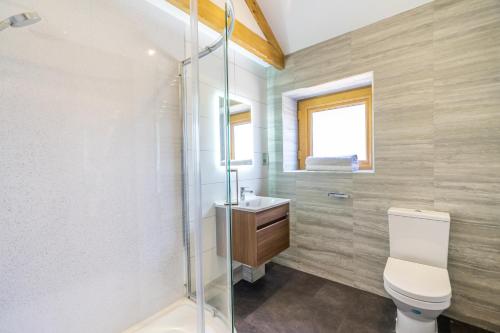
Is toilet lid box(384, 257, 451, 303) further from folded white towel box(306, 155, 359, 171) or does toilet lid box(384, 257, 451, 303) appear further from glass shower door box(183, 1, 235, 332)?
glass shower door box(183, 1, 235, 332)

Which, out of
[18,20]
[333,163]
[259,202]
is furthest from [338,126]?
[18,20]

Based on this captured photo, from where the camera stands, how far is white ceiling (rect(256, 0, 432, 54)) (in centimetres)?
182

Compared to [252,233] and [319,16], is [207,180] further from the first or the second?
[319,16]

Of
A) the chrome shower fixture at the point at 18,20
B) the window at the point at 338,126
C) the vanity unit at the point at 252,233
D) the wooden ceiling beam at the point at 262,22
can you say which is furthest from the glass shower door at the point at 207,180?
the window at the point at 338,126

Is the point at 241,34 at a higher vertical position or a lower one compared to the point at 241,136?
higher

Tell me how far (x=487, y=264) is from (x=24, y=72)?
297 cm

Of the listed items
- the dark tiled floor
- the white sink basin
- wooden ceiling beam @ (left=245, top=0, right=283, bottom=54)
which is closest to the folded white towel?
the white sink basin

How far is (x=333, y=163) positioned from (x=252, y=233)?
3.49ft

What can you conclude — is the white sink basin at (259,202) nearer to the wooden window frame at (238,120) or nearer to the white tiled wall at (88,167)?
the wooden window frame at (238,120)

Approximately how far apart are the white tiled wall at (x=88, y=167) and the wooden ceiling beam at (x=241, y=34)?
0.22m

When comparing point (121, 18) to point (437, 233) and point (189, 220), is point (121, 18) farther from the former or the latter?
point (437, 233)

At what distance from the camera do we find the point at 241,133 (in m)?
2.24

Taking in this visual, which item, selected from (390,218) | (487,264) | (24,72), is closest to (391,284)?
(390,218)

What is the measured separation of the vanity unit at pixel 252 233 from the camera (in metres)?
1.79
